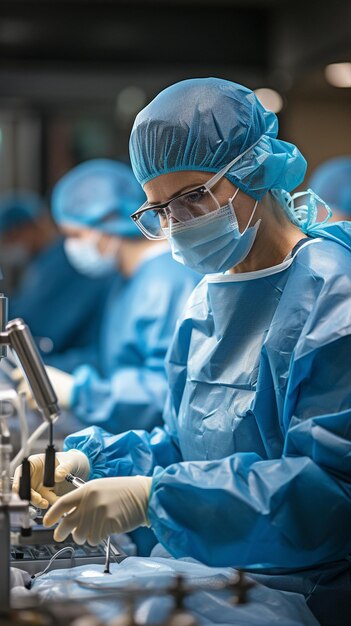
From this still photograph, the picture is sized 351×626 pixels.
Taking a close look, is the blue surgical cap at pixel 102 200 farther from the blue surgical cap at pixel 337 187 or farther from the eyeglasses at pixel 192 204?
the eyeglasses at pixel 192 204

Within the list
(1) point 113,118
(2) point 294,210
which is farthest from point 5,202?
(2) point 294,210

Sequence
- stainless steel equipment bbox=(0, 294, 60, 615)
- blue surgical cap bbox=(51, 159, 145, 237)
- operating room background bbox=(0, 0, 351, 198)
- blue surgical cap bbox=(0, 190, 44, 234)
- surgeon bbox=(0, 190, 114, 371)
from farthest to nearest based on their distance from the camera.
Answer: blue surgical cap bbox=(0, 190, 44, 234), operating room background bbox=(0, 0, 351, 198), surgeon bbox=(0, 190, 114, 371), blue surgical cap bbox=(51, 159, 145, 237), stainless steel equipment bbox=(0, 294, 60, 615)

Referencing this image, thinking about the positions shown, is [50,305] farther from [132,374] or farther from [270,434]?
[270,434]

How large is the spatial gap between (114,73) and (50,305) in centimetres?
150

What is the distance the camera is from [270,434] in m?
1.65

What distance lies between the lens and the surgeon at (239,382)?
1470mm

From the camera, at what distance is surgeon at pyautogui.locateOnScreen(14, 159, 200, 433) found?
304 cm

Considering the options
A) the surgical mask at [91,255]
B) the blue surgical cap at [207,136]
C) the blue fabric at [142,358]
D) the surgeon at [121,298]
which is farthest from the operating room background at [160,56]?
the blue surgical cap at [207,136]

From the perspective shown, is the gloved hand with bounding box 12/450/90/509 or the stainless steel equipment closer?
the stainless steel equipment

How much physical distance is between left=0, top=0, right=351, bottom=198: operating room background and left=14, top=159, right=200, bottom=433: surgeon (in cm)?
137

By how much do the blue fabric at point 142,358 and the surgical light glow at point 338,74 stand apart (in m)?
2.07

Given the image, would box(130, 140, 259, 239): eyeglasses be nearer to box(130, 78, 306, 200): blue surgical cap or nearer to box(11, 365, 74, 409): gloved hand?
box(130, 78, 306, 200): blue surgical cap

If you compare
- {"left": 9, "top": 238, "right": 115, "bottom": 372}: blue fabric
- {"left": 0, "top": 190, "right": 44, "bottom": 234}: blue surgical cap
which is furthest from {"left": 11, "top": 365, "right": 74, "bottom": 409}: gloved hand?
{"left": 0, "top": 190, "right": 44, "bottom": 234}: blue surgical cap

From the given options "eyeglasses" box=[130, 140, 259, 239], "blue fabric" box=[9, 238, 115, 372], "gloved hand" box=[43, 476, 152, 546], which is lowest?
"blue fabric" box=[9, 238, 115, 372]
